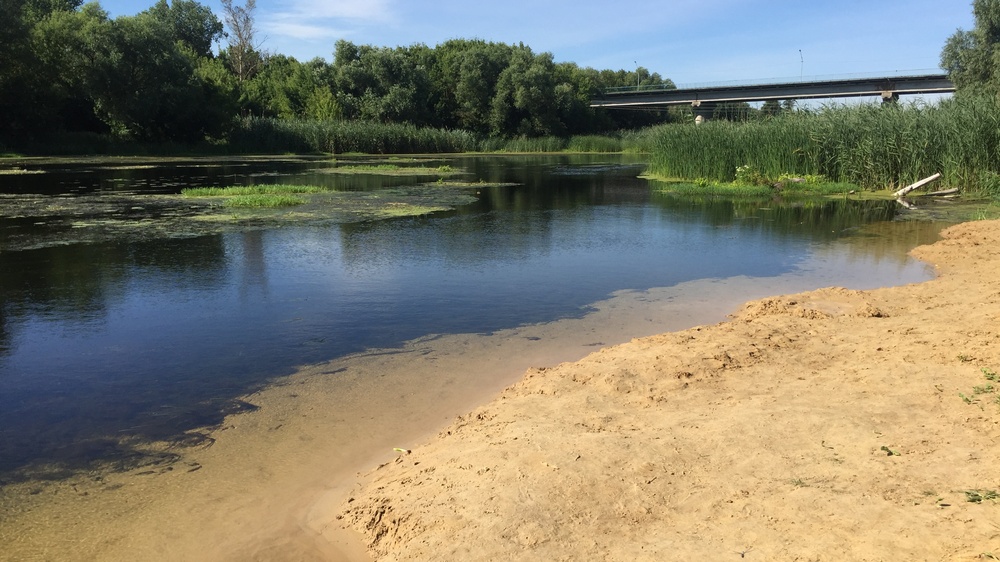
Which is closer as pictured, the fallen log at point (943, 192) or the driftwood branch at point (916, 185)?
the driftwood branch at point (916, 185)

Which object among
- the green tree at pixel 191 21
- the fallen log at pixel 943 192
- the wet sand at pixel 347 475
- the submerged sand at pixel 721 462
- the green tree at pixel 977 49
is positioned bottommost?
the wet sand at pixel 347 475

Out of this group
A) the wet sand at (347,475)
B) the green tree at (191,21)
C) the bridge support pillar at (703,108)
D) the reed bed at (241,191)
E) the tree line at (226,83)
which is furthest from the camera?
the green tree at (191,21)

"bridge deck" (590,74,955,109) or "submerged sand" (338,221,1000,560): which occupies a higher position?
"bridge deck" (590,74,955,109)

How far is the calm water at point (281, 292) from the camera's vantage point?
5.61m

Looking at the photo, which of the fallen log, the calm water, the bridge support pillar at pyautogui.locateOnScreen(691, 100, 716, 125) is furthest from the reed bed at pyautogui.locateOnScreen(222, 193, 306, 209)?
the bridge support pillar at pyautogui.locateOnScreen(691, 100, 716, 125)

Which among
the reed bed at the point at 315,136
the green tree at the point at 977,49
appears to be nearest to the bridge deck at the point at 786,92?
the green tree at the point at 977,49

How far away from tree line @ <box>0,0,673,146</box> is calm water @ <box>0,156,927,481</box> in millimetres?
39624

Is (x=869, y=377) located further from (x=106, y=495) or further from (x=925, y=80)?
(x=925, y=80)

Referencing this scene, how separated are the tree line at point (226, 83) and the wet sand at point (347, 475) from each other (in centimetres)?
4722

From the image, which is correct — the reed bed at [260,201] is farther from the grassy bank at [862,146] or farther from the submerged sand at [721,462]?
the grassy bank at [862,146]

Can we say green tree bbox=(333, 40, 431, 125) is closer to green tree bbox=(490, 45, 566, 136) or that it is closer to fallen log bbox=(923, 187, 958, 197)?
green tree bbox=(490, 45, 566, 136)

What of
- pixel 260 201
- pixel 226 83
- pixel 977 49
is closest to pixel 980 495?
pixel 260 201

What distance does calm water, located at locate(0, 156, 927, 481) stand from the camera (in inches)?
221

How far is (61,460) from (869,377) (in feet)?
19.0
